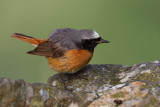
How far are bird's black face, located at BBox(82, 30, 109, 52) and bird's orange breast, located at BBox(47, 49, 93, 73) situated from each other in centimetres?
15

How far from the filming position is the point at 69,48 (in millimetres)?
5652

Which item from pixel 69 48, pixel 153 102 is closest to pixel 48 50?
pixel 69 48

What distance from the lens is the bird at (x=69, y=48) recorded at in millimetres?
5578


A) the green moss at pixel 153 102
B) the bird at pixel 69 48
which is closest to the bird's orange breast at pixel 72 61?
the bird at pixel 69 48

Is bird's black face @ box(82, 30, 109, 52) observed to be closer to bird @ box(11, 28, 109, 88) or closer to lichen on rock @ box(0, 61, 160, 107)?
bird @ box(11, 28, 109, 88)

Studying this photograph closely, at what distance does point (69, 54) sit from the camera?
18.4ft

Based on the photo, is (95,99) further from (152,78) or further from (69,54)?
(69,54)

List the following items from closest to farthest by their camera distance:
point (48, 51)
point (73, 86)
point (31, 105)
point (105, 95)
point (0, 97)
Result: point (0, 97)
point (31, 105)
point (105, 95)
point (73, 86)
point (48, 51)

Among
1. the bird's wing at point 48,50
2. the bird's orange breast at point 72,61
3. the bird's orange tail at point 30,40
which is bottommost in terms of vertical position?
the bird's orange breast at point 72,61

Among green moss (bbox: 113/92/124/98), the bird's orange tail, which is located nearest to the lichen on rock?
green moss (bbox: 113/92/124/98)

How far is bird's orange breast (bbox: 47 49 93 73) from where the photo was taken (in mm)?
5559

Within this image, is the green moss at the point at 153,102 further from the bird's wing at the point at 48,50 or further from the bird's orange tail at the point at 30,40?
the bird's orange tail at the point at 30,40

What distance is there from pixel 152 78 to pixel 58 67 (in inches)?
82.7

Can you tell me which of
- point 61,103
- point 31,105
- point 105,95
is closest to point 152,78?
point 105,95
